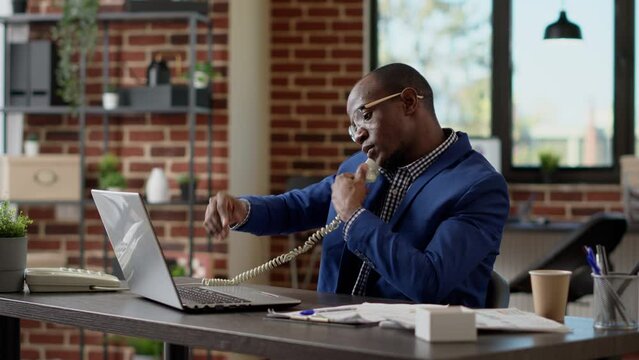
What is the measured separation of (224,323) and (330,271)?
85 centimetres

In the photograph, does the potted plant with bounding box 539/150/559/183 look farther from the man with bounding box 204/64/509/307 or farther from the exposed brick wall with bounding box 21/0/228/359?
the man with bounding box 204/64/509/307

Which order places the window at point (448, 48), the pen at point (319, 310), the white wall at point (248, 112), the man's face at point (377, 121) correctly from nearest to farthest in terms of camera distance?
the pen at point (319, 310)
the man's face at point (377, 121)
the white wall at point (248, 112)
the window at point (448, 48)

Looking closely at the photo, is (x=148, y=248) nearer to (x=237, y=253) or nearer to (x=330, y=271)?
(x=330, y=271)

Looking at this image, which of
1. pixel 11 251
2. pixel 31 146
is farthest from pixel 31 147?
pixel 11 251

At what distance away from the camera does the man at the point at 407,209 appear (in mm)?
2457

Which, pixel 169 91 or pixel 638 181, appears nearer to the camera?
pixel 169 91

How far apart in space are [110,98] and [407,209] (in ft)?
9.71

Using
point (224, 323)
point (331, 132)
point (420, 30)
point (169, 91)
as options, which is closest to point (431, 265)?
point (224, 323)

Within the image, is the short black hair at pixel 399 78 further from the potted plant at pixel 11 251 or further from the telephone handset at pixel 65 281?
the potted plant at pixel 11 251

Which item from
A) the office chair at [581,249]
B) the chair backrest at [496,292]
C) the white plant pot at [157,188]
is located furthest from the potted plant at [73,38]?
the chair backrest at [496,292]

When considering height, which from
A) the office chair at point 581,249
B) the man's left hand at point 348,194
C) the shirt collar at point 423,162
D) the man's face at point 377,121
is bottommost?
the office chair at point 581,249

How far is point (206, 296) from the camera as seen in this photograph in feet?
7.86

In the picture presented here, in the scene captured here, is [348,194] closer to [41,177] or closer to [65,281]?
[65,281]

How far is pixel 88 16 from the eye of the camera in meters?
5.32
